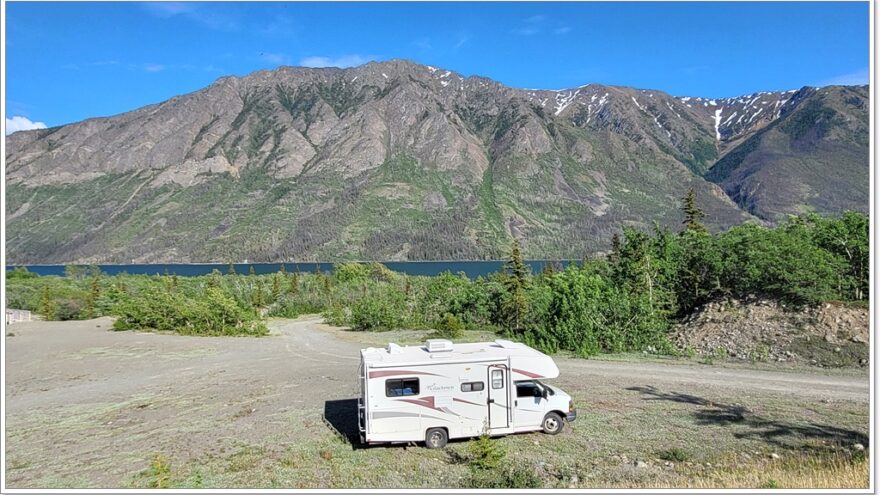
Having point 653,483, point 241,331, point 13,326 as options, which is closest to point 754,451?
point 653,483

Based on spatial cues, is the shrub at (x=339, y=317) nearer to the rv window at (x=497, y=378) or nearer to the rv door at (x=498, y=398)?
the rv door at (x=498, y=398)

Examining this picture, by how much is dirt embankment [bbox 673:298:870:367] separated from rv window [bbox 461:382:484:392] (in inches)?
678

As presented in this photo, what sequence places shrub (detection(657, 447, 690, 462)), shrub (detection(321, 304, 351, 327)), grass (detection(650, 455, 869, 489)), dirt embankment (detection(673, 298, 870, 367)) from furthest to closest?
shrub (detection(321, 304, 351, 327)) < dirt embankment (detection(673, 298, 870, 367)) < shrub (detection(657, 447, 690, 462)) < grass (detection(650, 455, 869, 489))

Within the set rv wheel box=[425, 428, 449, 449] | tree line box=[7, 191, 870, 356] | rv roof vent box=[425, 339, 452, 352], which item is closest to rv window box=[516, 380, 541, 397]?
rv roof vent box=[425, 339, 452, 352]

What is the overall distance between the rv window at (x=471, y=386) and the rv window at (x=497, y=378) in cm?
31

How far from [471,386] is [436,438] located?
150cm

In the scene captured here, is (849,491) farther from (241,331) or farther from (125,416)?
(241,331)

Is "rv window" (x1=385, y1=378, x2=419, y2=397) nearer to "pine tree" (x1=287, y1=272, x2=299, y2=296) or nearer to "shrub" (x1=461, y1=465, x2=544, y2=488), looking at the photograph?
"shrub" (x1=461, y1=465, x2=544, y2=488)

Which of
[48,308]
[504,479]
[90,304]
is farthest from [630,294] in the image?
[48,308]

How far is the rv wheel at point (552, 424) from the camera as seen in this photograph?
13.6 metres

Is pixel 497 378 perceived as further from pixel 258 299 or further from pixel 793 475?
pixel 258 299

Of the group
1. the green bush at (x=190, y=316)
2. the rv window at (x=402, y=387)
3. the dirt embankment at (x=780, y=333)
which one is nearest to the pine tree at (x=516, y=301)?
the dirt embankment at (x=780, y=333)

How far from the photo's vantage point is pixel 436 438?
12.8m

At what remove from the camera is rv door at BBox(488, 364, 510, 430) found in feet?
42.2
